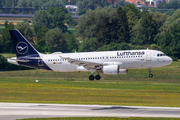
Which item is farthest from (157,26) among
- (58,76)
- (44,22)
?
(58,76)

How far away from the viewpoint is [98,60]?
216 ft

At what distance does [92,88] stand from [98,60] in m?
10.6

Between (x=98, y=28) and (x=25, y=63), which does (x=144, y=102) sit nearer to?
(x=25, y=63)

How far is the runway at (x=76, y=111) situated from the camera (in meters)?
43.7

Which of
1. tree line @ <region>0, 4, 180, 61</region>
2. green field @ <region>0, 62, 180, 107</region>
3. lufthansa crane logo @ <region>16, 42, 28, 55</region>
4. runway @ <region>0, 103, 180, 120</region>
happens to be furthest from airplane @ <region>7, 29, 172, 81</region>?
tree line @ <region>0, 4, 180, 61</region>

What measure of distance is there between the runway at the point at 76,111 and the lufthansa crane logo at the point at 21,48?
19.1m

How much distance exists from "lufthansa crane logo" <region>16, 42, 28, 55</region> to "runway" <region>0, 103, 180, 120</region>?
19.1 meters

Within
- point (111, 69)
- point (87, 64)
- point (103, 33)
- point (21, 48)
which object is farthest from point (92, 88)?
point (103, 33)

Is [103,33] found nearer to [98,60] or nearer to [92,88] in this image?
[92,88]

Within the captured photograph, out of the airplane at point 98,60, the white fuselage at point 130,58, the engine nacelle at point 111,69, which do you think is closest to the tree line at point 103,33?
the airplane at point 98,60

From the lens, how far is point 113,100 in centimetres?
5969

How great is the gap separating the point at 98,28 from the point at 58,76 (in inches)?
2866

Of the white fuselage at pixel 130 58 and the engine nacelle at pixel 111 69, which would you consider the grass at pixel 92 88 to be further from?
the white fuselage at pixel 130 58

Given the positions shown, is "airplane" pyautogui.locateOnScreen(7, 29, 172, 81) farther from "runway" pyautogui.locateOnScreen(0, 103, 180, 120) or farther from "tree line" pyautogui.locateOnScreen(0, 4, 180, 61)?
"tree line" pyautogui.locateOnScreen(0, 4, 180, 61)
